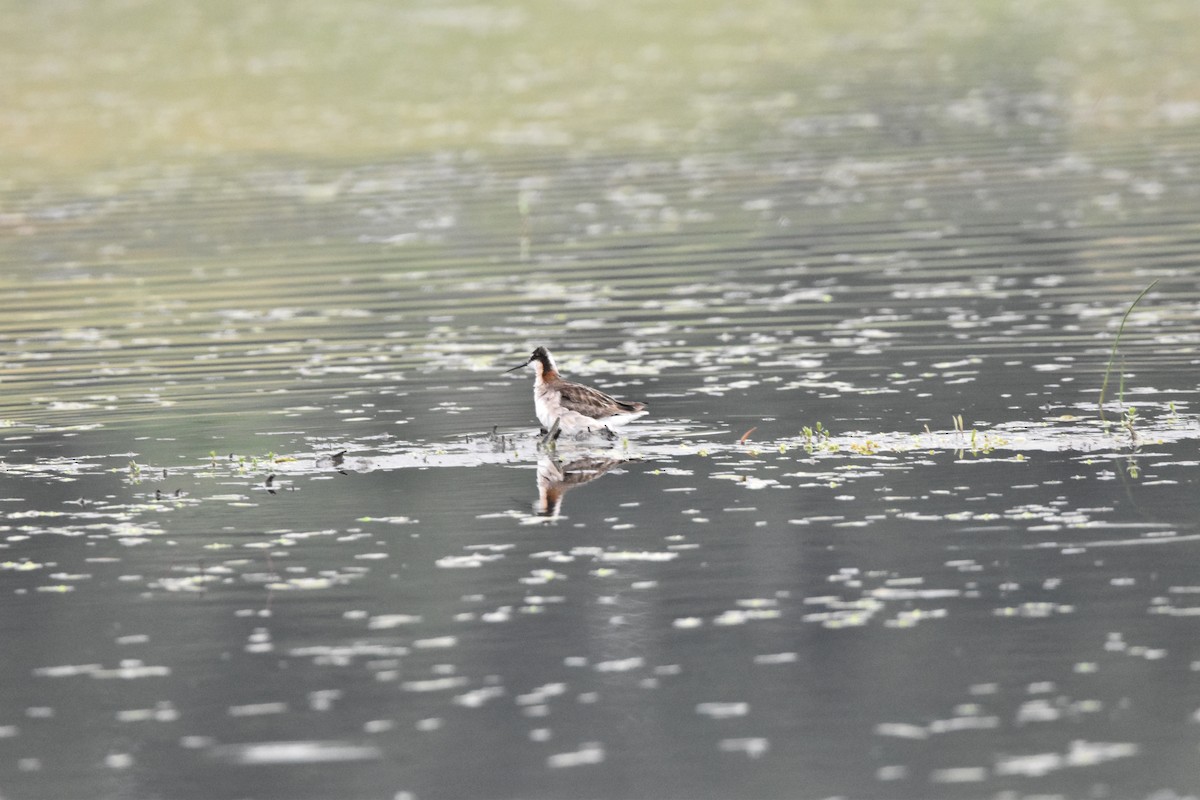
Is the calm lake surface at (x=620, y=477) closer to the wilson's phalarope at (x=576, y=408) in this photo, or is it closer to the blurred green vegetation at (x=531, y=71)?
the wilson's phalarope at (x=576, y=408)

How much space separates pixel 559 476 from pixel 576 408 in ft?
3.57

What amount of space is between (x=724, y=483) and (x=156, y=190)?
97.7 ft

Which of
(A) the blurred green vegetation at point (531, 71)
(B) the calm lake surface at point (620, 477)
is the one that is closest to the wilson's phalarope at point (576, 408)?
(B) the calm lake surface at point (620, 477)

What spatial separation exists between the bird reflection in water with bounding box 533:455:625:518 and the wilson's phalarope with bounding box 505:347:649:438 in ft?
1.16

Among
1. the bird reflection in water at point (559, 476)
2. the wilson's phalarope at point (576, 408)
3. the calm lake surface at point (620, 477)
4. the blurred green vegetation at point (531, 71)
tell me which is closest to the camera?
the calm lake surface at point (620, 477)

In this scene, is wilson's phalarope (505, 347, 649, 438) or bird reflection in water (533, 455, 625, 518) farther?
wilson's phalarope (505, 347, 649, 438)

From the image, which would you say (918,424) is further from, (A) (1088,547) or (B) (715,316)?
(B) (715,316)

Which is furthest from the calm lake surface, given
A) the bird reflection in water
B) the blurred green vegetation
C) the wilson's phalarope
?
the blurred green vegetation

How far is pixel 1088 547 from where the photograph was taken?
14172 millimetres

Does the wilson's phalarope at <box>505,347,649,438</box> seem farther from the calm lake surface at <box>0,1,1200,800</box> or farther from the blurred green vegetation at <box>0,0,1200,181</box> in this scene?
the blurred green vegetation at <box>0,0,1200,181</box>

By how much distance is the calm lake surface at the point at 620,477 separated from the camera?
36.5 ft

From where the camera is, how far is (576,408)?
1845 cm

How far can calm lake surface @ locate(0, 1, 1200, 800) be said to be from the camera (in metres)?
11.1

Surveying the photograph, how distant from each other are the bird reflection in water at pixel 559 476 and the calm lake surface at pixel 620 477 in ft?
0.21
